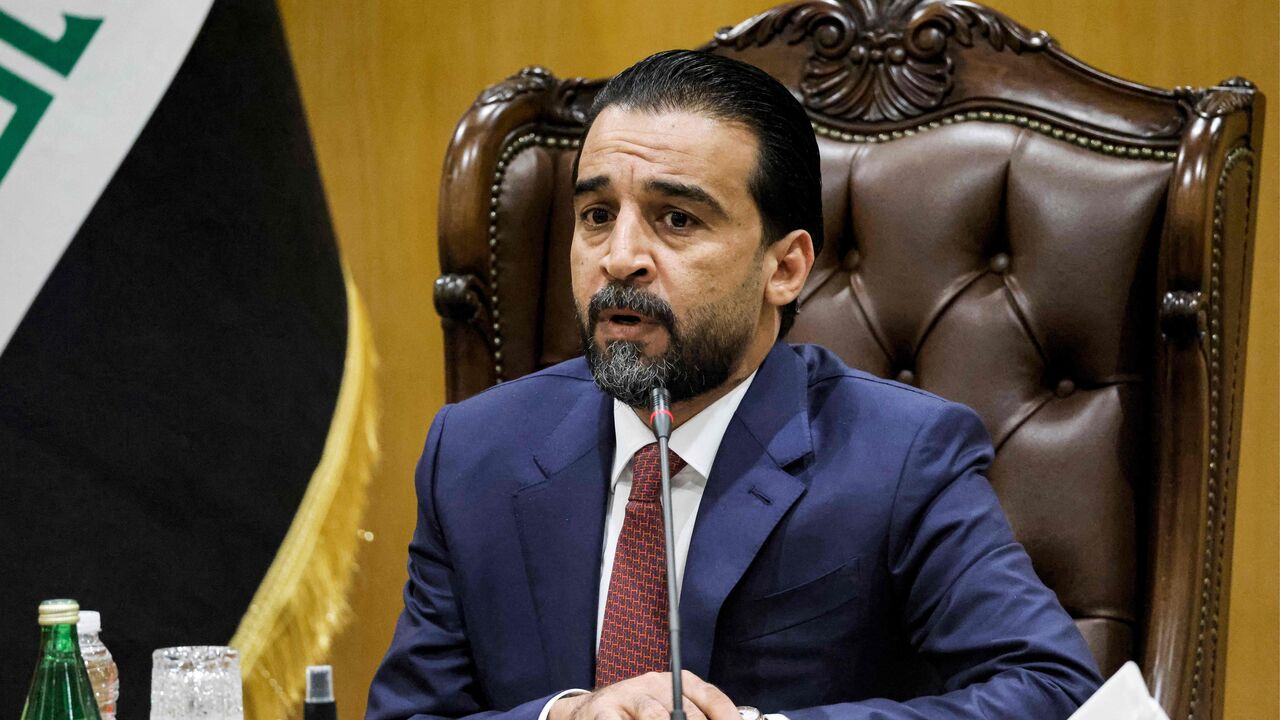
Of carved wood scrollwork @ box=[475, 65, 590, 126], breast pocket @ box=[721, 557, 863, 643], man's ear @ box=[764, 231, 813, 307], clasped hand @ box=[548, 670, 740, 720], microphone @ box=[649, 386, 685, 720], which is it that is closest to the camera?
microphone @ box=[649, 386, 685, 720]

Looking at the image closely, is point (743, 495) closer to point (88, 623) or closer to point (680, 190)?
point (680, 190)

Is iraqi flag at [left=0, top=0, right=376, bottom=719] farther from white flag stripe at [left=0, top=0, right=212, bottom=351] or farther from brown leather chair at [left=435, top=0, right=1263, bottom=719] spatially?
brown leather chair at [left=435, top=0, right=1263, bottom=719]

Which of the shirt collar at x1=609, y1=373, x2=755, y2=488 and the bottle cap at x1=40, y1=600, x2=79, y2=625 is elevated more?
the shirt collar at x1=609, y1=373, x2=755, y2=488

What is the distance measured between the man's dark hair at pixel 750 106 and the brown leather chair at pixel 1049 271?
416 mm

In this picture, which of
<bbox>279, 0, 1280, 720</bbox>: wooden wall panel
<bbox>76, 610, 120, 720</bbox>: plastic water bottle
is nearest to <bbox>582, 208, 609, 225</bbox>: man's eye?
<bbox>76, 610, 120, 720</bbox>: plastic water bottle

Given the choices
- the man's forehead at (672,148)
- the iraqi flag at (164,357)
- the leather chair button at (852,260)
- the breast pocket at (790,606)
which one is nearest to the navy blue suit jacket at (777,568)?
the breast pocket at (790,606)

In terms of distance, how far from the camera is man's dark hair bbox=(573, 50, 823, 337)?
4.94ft

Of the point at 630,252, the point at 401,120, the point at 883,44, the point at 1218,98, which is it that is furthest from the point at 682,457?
the point at 401,120

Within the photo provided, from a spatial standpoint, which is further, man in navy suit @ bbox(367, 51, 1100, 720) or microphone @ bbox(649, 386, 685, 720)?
man in navy suit @ bbox(367, 51, 1100, 720)

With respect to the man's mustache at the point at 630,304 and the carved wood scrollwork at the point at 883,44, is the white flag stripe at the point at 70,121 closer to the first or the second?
the carved wood scrollwork at the point at 883,44

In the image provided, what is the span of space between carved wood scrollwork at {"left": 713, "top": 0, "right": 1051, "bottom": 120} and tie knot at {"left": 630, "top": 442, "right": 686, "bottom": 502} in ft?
2.55

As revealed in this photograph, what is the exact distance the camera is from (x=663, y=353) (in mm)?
Result: 1476

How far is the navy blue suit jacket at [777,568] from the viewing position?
145 centimetres

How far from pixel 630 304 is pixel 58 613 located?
69 cm
